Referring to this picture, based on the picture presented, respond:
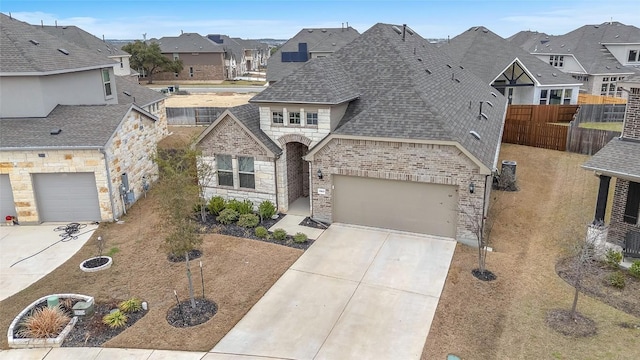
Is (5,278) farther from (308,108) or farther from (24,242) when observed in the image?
(308,108)

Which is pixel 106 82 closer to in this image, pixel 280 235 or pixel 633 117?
pixel 280 235

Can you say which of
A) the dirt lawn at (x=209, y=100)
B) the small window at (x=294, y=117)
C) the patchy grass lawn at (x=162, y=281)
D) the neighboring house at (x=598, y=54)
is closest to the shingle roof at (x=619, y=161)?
the patchy grass lawn at (x=162, y=281)

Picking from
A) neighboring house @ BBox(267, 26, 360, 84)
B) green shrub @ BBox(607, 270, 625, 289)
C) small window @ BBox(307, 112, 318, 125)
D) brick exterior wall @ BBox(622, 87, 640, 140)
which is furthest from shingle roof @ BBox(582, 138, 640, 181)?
neighboring house @ BBox(267, 26, 360, 84)

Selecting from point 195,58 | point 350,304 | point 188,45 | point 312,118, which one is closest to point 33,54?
point 312,118

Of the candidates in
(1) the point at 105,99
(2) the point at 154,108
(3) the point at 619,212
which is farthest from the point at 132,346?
(2) the point at 154,108

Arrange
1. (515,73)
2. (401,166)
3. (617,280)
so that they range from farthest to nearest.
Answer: (515,73), (401,166), (617,280)

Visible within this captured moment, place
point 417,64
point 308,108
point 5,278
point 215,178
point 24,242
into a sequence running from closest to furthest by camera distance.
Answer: point 5,278
point 24,242
point 308,108
point 215,178
point 417,64

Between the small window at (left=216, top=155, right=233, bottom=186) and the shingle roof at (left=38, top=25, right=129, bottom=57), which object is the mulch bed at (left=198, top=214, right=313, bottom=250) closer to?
the small window at (left=216, top=155, right=233, bottom=186)
